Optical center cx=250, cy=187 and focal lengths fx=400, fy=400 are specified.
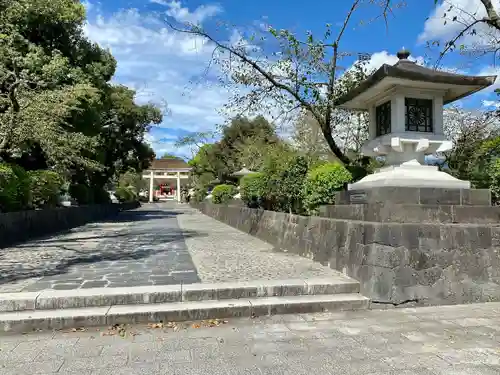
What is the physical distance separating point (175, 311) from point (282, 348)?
1432 millimetres

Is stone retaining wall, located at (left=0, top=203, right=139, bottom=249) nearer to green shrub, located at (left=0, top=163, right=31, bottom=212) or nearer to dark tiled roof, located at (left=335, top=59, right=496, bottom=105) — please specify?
green shrub, located at (left=0, top=163, right=31, bottom=212)

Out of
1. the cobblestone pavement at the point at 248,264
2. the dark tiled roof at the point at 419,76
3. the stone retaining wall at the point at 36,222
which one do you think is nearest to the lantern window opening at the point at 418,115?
the dark tiled roof at the point at 419,76

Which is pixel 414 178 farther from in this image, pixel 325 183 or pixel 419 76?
pixel 325 183

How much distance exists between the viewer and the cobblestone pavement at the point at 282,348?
3.34 metres

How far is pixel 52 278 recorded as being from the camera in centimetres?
580

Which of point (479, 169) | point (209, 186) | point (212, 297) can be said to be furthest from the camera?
point (209, 186)

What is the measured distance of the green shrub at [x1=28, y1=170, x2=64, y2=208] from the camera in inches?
505

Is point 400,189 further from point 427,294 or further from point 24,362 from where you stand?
point 24,362

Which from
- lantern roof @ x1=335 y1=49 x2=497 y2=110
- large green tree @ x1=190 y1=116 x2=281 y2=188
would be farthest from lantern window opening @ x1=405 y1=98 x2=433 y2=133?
large green tree @ x1=190 y1=116 x2=281 y2=188

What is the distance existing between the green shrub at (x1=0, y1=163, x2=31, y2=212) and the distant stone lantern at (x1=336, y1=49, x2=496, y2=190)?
8581mm

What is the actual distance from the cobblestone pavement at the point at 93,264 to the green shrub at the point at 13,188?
1.21m

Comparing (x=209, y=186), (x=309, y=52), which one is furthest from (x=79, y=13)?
(x=209, y=186)

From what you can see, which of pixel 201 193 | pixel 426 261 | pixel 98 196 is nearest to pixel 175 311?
pixel 426 261

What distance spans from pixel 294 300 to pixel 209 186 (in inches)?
1139
